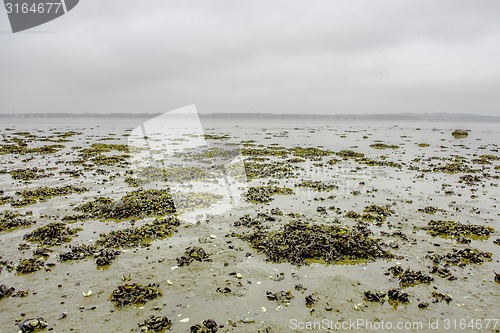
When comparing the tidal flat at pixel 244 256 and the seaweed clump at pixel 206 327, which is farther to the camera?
the tidal flat at pixel 244 256

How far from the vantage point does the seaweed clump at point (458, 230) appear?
11000 mm

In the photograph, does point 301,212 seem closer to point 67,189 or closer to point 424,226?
point 424,226

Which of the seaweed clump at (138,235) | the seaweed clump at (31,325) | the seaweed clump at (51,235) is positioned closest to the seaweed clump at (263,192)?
the seaweed clump at (138,235)

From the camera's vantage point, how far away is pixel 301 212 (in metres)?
13.5

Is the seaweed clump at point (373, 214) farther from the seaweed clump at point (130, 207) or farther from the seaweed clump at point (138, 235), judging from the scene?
the seaweed clump at point (130, 207)

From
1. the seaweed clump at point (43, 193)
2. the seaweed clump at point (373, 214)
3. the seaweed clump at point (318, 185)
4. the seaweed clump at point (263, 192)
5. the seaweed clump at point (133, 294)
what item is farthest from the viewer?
the seaweed clump at point (318, 185)

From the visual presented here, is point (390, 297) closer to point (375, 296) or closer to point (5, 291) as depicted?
point (375, 296)

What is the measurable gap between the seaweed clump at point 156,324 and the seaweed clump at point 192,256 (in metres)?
2.51

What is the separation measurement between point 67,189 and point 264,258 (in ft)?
44.1

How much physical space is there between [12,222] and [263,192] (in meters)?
11.7

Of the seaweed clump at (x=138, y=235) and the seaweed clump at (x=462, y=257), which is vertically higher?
the seaweed clump at (x=138, y=235)

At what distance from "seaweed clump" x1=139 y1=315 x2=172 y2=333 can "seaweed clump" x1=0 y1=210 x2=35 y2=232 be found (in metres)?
8.55

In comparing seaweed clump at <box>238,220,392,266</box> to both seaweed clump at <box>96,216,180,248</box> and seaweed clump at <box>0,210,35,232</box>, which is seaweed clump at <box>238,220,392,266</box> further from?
seaweed clump at <box>0,210,35,232</box>

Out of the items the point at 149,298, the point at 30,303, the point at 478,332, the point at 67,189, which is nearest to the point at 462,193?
the point at 478,332
